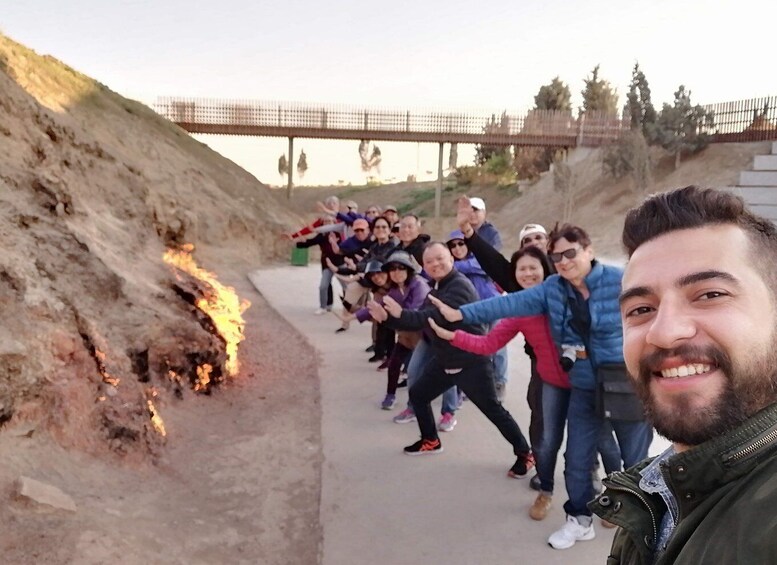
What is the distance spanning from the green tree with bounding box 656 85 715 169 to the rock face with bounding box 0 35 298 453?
22.9 metres

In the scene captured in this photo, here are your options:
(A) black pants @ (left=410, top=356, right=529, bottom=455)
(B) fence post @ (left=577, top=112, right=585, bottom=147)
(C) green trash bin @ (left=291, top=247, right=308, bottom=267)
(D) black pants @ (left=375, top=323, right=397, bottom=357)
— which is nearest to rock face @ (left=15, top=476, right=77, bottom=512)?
(A) black pants @ (left=410, top=356, right=529, bottom=455)

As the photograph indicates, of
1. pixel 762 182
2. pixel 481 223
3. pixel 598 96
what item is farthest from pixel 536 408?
pixel 598 96

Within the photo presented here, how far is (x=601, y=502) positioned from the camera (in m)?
1.66

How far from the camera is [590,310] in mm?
3781

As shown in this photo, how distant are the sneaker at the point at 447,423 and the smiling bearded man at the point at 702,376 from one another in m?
4.38

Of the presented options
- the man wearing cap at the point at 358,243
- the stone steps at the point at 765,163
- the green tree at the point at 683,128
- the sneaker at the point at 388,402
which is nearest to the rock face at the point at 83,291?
the sneaker at the point at 388,402

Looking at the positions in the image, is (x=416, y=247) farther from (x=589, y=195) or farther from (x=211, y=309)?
(x=589, y=195)

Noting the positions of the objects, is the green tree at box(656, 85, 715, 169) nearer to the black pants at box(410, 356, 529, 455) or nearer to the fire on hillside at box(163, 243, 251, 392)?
the fire on hillside at box(163, 243, 251, 392)

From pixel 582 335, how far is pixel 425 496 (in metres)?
1.76

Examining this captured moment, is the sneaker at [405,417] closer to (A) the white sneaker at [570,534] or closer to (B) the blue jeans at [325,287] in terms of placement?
(A) the white sneaker at [570,534]

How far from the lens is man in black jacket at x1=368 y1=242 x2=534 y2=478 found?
190 inches

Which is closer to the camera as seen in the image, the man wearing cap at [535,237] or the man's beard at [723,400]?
the man's beard at [723,400]

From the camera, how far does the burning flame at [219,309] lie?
24.2 ft

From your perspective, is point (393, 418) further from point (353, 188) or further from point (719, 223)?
point (353, 188)
